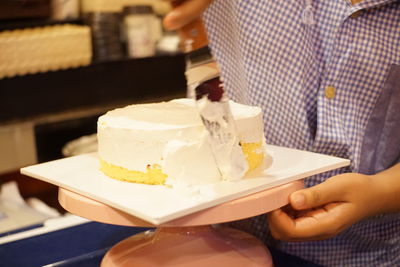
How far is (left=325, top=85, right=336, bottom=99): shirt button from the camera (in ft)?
4.17

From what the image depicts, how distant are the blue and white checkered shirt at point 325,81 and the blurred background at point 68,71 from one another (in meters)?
1.14

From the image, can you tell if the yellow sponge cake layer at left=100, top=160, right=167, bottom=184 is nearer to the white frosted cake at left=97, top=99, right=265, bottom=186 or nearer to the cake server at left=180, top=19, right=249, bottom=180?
the white frosted cake at left=97, top=99, right=265, bottom=186

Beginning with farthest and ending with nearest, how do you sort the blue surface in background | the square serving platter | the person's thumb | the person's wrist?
the blue surface in background
the person's wrist
the person's thumb
the square serving platter

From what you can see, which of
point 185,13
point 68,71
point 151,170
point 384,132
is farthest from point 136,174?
point 68,71

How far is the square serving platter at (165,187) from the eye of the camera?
0.84 m

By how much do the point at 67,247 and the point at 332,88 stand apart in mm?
666

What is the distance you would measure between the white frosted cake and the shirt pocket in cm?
32

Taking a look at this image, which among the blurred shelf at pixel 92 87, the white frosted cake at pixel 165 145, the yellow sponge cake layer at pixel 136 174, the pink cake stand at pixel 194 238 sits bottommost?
the blurred shelf at pixel 92 87

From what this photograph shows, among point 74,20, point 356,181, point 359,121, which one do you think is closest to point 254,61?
point 359,121

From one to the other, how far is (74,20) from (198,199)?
1.89 m

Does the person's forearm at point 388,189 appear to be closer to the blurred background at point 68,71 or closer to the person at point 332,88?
the person at point 332,88

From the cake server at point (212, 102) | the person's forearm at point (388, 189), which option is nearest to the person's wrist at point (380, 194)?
the person's forearm at point (388, 189)

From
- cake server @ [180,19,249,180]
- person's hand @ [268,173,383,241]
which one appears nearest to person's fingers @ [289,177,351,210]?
person's hand @ [268,173,383,241]

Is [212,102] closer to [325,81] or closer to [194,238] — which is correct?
[194,238]
